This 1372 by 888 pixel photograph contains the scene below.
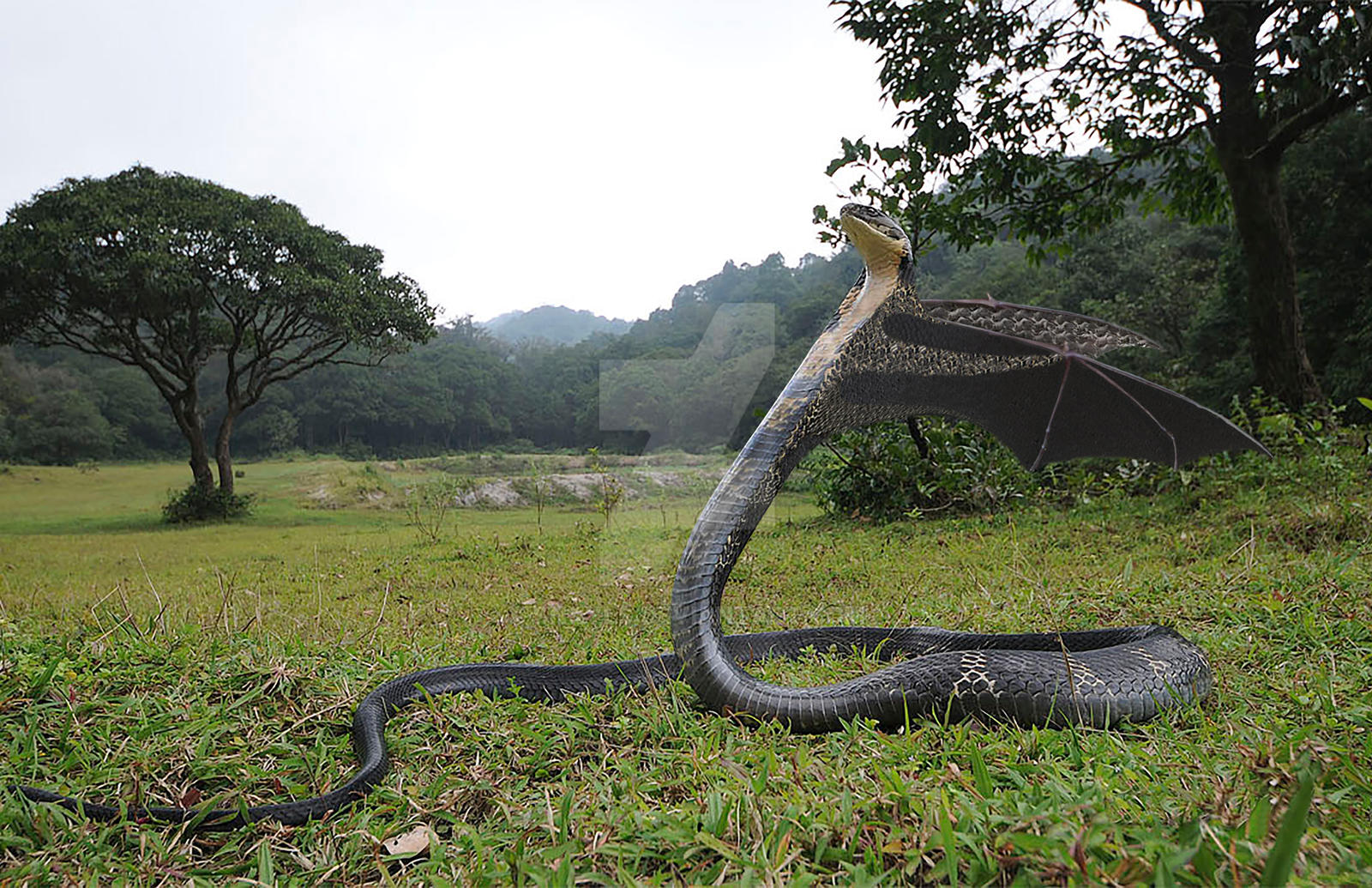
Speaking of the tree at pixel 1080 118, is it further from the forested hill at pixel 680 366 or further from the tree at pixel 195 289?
the tree at pixel 195 289

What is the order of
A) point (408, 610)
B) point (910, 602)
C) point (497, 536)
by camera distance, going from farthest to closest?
point (497, 536) < point (408, 610) < point (910, 602)

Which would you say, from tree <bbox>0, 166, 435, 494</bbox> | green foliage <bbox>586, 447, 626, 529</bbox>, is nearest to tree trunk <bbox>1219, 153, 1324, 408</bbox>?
green foliage <bbox>586, 447, 626, 529</bbox>

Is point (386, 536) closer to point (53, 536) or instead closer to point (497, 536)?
point (497, 536)

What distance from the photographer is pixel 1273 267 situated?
189 inches

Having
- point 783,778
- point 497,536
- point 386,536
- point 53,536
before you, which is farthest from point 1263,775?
point 53,536

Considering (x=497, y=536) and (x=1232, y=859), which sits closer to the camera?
(x=1232, y=859)

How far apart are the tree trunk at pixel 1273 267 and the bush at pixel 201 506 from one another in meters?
9.10

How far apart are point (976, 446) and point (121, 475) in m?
9.18

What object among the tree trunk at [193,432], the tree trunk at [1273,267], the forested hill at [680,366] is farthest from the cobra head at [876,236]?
the tree trunk at [193,432]

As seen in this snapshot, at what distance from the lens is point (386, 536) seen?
5.26 metres

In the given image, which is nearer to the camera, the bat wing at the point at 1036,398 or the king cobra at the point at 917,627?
the king cobra at the point at 917,627

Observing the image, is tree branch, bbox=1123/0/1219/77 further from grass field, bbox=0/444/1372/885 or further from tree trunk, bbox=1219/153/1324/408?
grass field, bbox=0/444/1372/885

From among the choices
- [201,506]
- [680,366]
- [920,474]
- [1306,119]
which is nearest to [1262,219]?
[1306,119]

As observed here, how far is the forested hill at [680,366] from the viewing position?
4.09 metres
